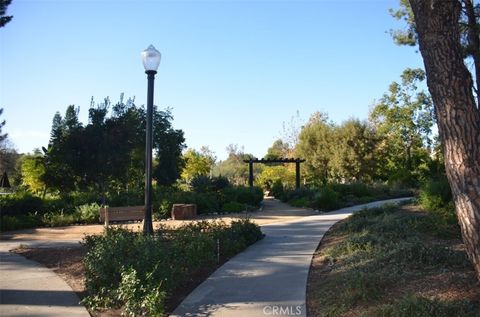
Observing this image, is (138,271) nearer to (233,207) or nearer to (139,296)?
(139,296)

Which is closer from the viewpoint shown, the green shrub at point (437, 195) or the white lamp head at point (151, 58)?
the white lamp head at point (151, 58)

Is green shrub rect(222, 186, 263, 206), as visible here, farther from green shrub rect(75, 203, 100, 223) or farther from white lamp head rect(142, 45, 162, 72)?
white lamp head rect(142, 45, 162, 72)

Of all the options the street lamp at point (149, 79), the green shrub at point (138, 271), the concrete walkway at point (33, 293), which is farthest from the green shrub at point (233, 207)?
the green shrub at point (138, 271)

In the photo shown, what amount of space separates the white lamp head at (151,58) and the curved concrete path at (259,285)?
12.4 ft

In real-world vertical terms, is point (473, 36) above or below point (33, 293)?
above

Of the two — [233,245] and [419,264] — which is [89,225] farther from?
[419,264]

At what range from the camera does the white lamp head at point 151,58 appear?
8.41m

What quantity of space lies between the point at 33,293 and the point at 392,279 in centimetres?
467

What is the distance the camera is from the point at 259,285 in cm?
635

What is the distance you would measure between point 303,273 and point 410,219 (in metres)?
4.05

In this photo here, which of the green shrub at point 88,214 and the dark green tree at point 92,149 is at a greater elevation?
the dark green tree at point 92,149

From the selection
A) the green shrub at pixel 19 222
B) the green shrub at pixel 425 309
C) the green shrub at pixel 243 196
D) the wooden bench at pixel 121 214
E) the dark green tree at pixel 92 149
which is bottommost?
the green shrub at pixel 425 309

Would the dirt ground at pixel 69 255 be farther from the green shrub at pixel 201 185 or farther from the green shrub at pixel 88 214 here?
the green shrub at pixel 201 185

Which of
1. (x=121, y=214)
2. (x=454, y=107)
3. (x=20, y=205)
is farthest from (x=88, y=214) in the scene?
(x=454, y=107)
